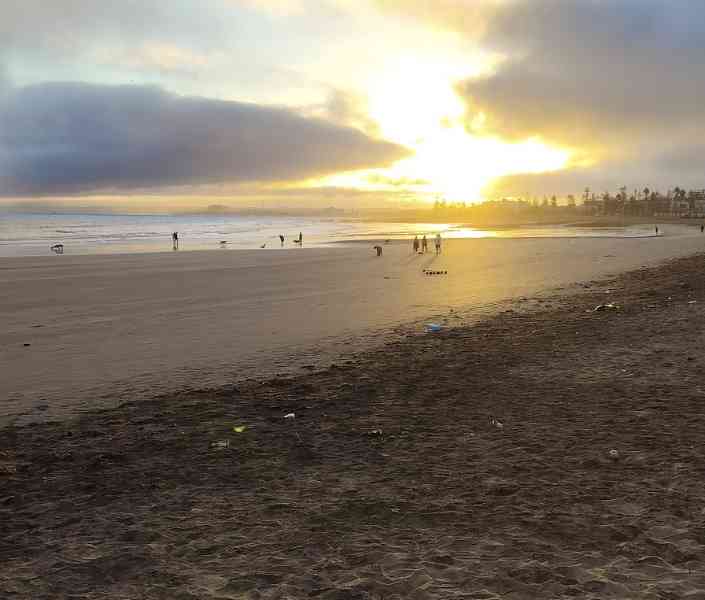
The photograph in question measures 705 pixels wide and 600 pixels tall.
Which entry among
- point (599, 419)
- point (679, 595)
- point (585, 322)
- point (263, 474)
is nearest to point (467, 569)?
point (679, 595)

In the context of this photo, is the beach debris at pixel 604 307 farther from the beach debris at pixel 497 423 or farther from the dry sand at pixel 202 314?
the beach debris at pixel 497 423

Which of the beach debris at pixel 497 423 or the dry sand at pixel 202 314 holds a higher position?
the dry sand at pixel 202 314

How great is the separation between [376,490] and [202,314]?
39.1 ft

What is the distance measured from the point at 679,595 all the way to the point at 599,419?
11.3 feet

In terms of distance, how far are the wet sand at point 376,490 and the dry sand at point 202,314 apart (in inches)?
56.9

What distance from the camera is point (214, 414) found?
24.8 ft

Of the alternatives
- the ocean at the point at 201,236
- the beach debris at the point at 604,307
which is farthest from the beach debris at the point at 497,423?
the ocean at the point at 201,236

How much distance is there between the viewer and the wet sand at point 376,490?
3.86m

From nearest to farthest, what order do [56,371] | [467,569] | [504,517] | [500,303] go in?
[467,569] → [504,517] → [56,371] → [500,303]

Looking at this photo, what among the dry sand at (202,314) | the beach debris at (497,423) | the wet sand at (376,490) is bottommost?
the wet sand at (376,490)

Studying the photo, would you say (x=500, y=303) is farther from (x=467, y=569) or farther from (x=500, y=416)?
(x=467, y=569)

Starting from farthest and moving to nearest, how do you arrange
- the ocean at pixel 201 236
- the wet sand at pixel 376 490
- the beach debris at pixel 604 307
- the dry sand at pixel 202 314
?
the ocean at pixel 201 236 → the beach debris at pixel 604 307 → the dry sand at pixel 202 314 → the wet sand at pixel 376 490

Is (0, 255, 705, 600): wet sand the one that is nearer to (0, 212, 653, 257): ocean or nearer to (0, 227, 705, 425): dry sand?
(0, 227, 705, 425): dry sand

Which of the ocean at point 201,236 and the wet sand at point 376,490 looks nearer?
the wet sand at point 376,490
